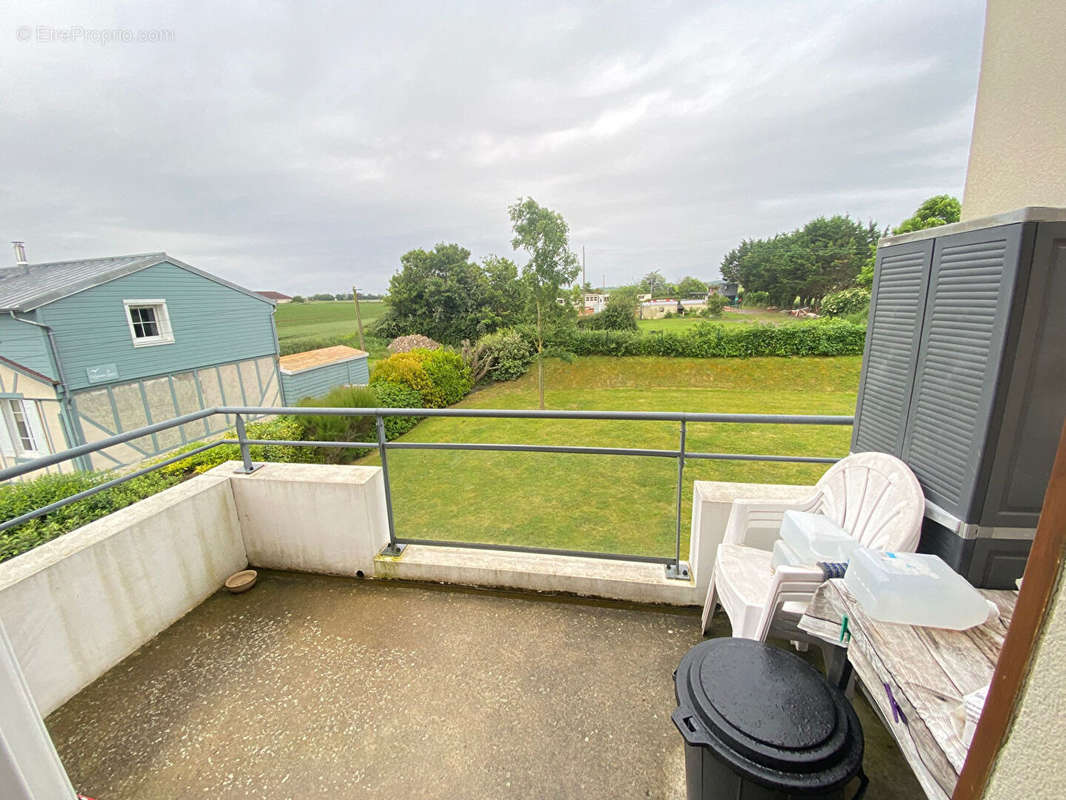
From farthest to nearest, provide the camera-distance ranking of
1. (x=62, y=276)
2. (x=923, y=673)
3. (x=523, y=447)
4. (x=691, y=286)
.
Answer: (x=691, y=286) → (x=62, y=276) → (x=523, y=447) → (x=923, y=673)

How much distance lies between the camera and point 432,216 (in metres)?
19.6

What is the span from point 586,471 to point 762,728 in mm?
6154

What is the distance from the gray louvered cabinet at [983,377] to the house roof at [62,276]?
513 inches

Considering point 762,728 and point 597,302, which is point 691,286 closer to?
point 597,302

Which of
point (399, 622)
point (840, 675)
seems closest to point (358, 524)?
point (399, 622)

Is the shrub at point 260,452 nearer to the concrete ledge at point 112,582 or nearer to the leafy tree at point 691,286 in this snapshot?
the concrete ledge at point 112,582

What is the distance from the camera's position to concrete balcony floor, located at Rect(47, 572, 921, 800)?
4.86 feet

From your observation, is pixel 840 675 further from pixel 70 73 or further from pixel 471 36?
pixel 471 36

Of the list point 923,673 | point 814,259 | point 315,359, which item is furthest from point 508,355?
point 814,259

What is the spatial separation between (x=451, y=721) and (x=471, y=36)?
229 inches

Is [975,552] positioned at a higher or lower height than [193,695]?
higher

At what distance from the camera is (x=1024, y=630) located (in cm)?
53

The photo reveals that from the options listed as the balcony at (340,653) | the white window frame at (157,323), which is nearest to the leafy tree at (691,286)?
the white window frame at (157,323)

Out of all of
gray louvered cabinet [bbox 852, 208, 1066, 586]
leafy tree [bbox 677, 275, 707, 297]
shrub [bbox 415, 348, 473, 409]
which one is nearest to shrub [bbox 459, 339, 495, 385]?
shrub [bbox 415, 348, 473, 409]
